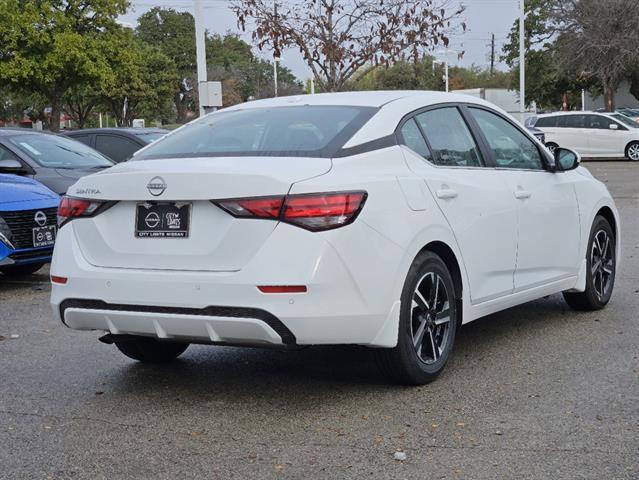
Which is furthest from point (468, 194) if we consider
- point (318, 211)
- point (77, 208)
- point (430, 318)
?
point (77, 208)

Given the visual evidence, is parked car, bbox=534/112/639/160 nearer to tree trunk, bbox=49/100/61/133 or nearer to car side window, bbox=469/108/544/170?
tree trunk, bbox=49/100/61/133

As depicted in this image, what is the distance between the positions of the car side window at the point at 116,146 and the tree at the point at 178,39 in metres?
70.0

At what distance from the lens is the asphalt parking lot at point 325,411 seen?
13.3 feet

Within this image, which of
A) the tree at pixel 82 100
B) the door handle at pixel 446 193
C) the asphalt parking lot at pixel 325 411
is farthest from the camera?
the tree at pixel 82 100

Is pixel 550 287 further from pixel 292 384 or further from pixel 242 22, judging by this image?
pixel 242 22

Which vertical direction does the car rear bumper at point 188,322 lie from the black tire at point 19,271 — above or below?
above

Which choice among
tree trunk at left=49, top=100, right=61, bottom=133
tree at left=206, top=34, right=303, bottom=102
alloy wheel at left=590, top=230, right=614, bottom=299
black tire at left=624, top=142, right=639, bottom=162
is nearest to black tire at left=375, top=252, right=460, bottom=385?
alloy wheel at left=590, top=230, right=614, bottom=299

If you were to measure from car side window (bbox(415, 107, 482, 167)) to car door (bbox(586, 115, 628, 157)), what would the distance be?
2575 cm

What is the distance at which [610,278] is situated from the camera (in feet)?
24.4

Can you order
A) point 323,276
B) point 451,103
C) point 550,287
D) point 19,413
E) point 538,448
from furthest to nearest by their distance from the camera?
1. point 550,287
2. point 451,103
3. point 19,413
4. point 323,276
5. point 538,448

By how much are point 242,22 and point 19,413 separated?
→ 1415cm

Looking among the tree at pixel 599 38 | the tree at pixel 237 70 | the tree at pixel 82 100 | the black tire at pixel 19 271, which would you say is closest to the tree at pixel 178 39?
the tree at pixel 237 70

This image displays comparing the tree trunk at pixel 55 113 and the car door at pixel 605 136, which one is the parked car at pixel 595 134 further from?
the tree trunk at pixel 55 113

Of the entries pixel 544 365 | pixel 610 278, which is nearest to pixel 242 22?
pixel 610 278
